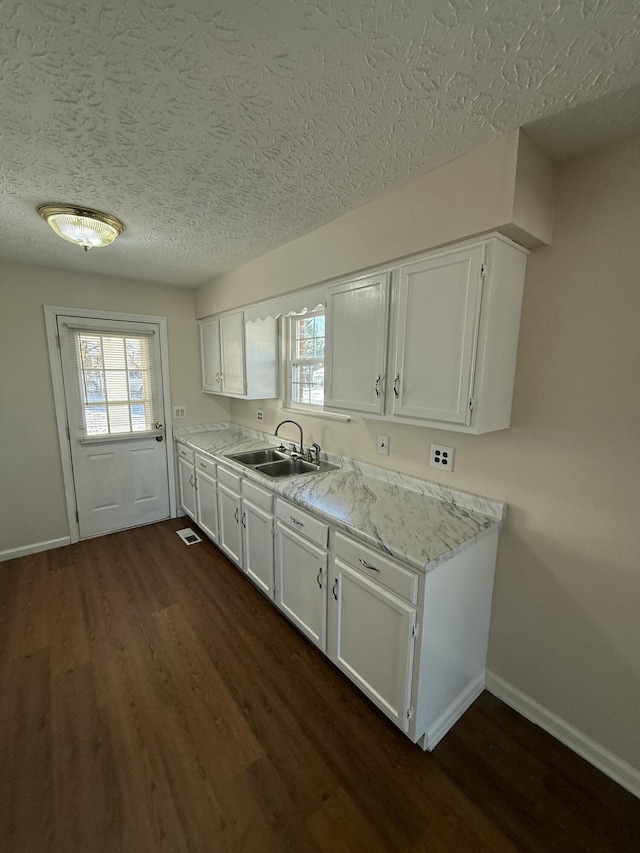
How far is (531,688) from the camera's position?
1.64 m

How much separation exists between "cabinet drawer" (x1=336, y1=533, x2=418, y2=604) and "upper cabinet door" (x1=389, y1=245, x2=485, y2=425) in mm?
647

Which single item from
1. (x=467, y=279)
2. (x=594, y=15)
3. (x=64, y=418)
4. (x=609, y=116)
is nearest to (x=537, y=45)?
(x=594, y=15)

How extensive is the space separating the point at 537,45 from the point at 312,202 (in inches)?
40.5

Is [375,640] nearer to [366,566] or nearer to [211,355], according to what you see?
[366,566]

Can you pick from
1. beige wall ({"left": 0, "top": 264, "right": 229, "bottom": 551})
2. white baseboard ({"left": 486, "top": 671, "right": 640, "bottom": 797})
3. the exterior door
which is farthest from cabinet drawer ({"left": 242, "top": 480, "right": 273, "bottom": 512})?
beige wall ({"left": 0, "top": 264, "right": 229, "bottom": 551})

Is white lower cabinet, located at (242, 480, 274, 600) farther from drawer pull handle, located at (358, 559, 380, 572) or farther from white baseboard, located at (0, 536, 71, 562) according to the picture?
white baseboard, located at (0, 536, 71, 562)

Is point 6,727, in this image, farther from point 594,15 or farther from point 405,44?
point 594,15

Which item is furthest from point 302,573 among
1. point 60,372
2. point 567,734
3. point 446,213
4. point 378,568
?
point 60,372

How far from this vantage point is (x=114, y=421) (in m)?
3.25

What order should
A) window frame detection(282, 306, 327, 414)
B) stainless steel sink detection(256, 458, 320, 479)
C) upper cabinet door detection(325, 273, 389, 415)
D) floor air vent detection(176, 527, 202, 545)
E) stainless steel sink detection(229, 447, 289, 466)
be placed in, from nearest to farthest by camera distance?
upper cabinet door detection(325, 273, 389, 415) < stainless steel sink detection(256, 458, 320, 479) < stainless steel sink detection(229, 447, 289, 466) < window frame detection(282, 306, 327, 414) < floor air vent detection(176, 527, 202, 545)

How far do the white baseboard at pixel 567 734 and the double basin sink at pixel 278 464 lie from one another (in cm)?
150

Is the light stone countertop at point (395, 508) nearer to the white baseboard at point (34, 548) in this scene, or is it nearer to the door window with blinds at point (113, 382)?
the door window with blinds at point (113, 382)

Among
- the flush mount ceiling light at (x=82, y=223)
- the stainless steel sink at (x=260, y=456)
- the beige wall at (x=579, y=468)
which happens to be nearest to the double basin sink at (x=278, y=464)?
the stainless steel sink at (x=260, y=456)

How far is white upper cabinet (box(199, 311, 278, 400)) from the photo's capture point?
295cm
